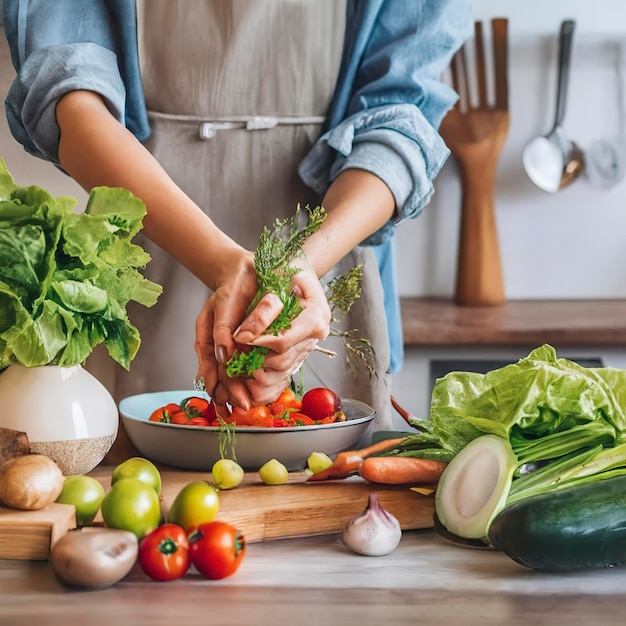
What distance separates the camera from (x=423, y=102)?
5.04 ft

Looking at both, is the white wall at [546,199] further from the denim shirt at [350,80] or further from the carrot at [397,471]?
the carrot at [397,471]

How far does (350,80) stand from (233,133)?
0.22m

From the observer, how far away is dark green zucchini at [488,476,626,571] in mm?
764

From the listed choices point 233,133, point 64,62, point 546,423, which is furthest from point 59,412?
point 233,133

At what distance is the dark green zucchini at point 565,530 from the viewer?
0.76 meters

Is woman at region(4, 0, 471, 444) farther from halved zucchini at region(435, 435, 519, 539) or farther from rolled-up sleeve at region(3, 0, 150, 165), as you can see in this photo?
halved zucchini at region(435, 435, 519, 539)

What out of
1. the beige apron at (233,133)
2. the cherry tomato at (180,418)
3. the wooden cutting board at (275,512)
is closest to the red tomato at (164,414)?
the cherry tomato at (180,418)

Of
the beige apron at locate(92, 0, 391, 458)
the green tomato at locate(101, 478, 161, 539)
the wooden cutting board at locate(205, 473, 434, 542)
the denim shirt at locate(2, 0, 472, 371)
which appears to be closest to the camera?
the green tomato at locate(101, 478, 161, 539)

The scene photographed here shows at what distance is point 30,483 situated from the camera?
0.83m

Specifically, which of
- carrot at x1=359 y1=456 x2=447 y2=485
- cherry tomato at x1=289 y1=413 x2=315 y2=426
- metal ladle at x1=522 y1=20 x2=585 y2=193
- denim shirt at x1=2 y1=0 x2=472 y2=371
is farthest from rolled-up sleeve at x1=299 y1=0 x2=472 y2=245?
metal ladle at x1=522 y1=20 x2=585 y2=193

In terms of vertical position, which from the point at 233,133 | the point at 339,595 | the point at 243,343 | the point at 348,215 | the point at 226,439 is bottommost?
the point at 339,595

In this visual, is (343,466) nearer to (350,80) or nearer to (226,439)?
(226,439)

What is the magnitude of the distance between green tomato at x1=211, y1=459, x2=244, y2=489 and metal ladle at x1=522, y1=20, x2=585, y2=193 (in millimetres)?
1708

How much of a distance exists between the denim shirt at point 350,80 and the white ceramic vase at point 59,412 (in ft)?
1.72
